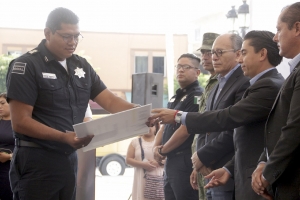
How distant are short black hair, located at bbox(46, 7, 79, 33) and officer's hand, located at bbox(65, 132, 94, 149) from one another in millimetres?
680

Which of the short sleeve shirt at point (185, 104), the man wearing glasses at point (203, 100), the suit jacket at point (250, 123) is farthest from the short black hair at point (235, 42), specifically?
the short sleeve shirt at point (185, 104)

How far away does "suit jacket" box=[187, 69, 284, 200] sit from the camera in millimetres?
2770

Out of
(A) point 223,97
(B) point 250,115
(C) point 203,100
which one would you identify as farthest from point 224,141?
(C) point 203,100

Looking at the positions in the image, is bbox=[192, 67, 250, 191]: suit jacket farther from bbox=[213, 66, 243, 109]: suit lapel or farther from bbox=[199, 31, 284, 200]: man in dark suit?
bbox=[199, 31, 284, 200]: man in dark suit

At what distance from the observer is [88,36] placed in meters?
22.4

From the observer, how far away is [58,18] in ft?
10.2

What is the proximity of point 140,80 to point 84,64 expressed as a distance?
15.1 ft

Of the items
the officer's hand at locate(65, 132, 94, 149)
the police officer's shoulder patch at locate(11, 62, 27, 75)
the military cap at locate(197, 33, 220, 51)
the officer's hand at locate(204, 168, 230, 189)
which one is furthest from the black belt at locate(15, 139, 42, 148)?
the military cap at locate(197, 33, 220, 51)

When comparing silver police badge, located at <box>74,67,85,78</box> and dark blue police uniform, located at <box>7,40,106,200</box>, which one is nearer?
dark blue police uniform, located at <box>7,40,106,200</box>

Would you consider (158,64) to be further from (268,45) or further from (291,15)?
(291,15)

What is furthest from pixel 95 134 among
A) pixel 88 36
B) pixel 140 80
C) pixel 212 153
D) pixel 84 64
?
pixel 88 36

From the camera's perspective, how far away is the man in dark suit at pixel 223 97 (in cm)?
334

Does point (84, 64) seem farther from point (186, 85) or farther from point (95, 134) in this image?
point (186, 85)

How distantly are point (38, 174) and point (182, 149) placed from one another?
1.80 m
